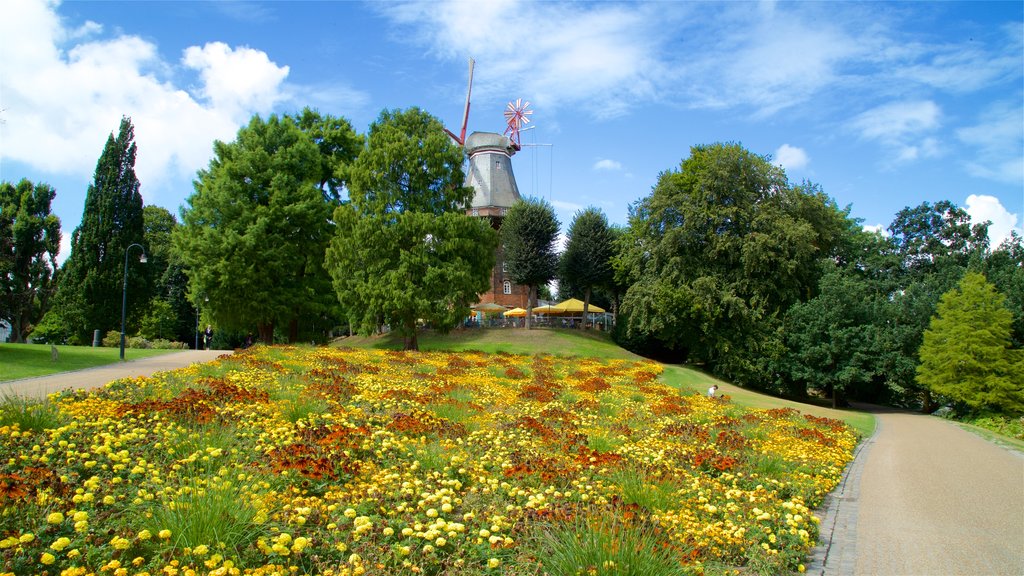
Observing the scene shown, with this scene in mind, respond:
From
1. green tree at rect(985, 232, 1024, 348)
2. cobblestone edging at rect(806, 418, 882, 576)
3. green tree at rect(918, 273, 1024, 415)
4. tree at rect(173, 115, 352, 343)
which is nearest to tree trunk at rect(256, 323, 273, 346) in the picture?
tree at rect(173, 115, 352, 343)

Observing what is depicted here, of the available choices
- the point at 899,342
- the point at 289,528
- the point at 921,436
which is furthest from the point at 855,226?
the point at 289,528

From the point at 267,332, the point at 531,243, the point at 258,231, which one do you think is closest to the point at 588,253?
the point at 531,243

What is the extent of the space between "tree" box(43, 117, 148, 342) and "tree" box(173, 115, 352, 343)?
42.8ft

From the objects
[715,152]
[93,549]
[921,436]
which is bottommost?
[921,436]

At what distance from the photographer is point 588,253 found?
157 ft

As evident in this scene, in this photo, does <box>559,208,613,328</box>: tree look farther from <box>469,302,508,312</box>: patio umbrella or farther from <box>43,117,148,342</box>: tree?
<box>43,117,148,342</box>: tree

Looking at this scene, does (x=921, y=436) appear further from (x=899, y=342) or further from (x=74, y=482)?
(x=74, y=482)

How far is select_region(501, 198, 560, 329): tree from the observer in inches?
1880

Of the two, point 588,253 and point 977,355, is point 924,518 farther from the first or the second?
point 588,253

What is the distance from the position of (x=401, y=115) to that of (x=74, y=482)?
31503 millimetres

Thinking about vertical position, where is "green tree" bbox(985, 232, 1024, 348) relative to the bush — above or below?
above

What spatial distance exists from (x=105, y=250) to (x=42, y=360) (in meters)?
24.3

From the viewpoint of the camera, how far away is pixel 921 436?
60.9 feet

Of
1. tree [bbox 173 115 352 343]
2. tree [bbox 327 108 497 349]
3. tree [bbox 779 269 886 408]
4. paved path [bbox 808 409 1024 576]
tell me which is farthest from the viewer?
tree [bbox 779 269 886 408]
